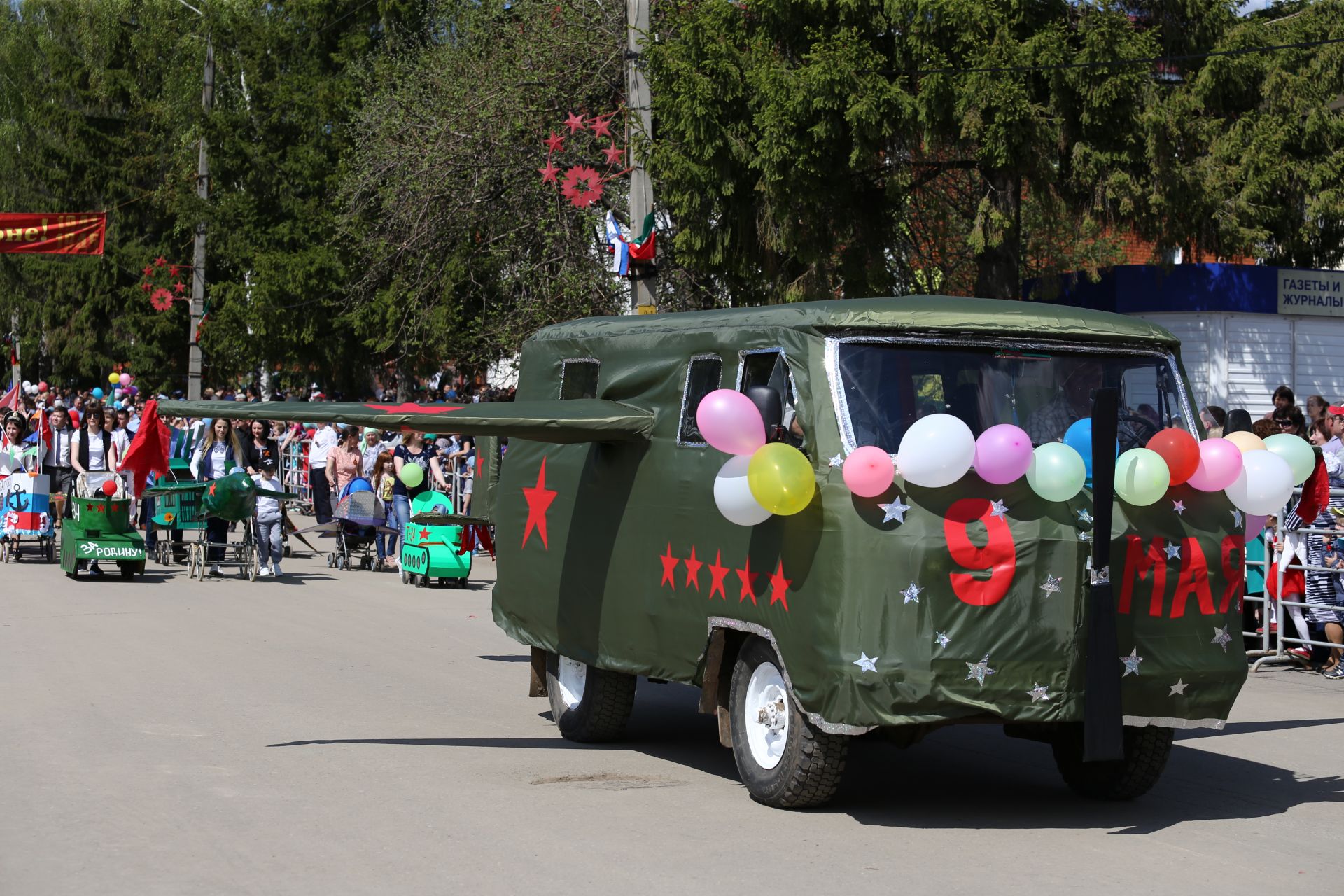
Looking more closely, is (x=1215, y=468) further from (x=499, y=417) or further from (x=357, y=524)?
(x=357, y=524)

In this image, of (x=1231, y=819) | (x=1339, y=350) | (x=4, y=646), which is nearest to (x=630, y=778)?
(x=1231, y=819)

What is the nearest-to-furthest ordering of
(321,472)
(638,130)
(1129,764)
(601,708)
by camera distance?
1. (1129,764)
2. (601,708)
3. (638,130)
4. (321,472)

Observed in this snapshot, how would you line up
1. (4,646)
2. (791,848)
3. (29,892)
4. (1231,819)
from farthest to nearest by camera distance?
(4,646)
(1231,819)
(791,848)
(29,892)

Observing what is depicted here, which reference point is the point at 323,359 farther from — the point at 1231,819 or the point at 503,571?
the point at 1231,819

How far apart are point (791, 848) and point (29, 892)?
123 inches

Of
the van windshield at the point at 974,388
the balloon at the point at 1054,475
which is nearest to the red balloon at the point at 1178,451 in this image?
the van windshield at the point at 974,388

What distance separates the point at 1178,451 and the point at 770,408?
1.93 m

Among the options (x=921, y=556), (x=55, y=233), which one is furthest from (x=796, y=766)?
(x=55, y=233)

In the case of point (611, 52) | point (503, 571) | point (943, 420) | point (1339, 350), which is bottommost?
point (503, 571)

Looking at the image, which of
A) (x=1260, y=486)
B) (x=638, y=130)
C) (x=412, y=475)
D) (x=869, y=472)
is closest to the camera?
(x=869, y=472)

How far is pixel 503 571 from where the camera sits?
35.8 feet

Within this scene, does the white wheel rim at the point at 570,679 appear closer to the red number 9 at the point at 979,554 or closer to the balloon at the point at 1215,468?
the red number 9 at the point at 979,554

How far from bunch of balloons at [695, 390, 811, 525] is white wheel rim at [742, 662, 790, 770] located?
0.82 meters

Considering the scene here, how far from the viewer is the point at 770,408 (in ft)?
26.0
